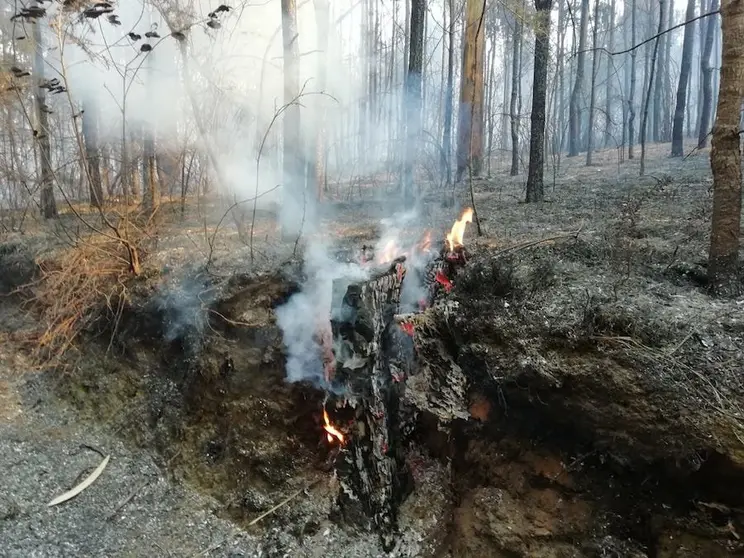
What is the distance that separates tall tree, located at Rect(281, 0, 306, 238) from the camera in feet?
20.7

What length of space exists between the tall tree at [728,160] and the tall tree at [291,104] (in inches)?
175

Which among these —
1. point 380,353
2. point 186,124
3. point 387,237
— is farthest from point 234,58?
point 380,353

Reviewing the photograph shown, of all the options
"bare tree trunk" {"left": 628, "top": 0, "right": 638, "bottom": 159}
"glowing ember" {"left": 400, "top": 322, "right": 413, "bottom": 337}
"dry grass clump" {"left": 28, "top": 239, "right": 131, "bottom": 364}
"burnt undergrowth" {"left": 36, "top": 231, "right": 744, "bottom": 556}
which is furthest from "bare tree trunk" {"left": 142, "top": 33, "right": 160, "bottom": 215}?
"bare tree trunk" {"left": 628, "top": 0, "right": 638, "bottom": 159}

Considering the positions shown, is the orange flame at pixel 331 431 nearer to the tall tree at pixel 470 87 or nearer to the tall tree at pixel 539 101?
the tall tree at pixel 539 101

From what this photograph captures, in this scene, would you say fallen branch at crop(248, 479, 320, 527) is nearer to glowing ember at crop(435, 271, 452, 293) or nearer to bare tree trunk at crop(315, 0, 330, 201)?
glowing ember at crop(435, 271, 452, 293)

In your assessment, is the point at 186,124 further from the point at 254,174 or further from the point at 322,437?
the point at 322,437

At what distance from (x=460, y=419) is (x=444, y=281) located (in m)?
1.44

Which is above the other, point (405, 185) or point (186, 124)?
point (186, 124)

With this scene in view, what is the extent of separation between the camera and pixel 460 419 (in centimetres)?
391

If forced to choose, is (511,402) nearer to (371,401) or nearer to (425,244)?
(371,401)

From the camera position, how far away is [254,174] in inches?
354

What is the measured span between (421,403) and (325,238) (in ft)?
11.0

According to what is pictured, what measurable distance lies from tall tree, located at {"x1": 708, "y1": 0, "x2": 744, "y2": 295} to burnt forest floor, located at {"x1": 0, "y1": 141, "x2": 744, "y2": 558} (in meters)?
0.26

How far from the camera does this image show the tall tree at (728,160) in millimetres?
3613
